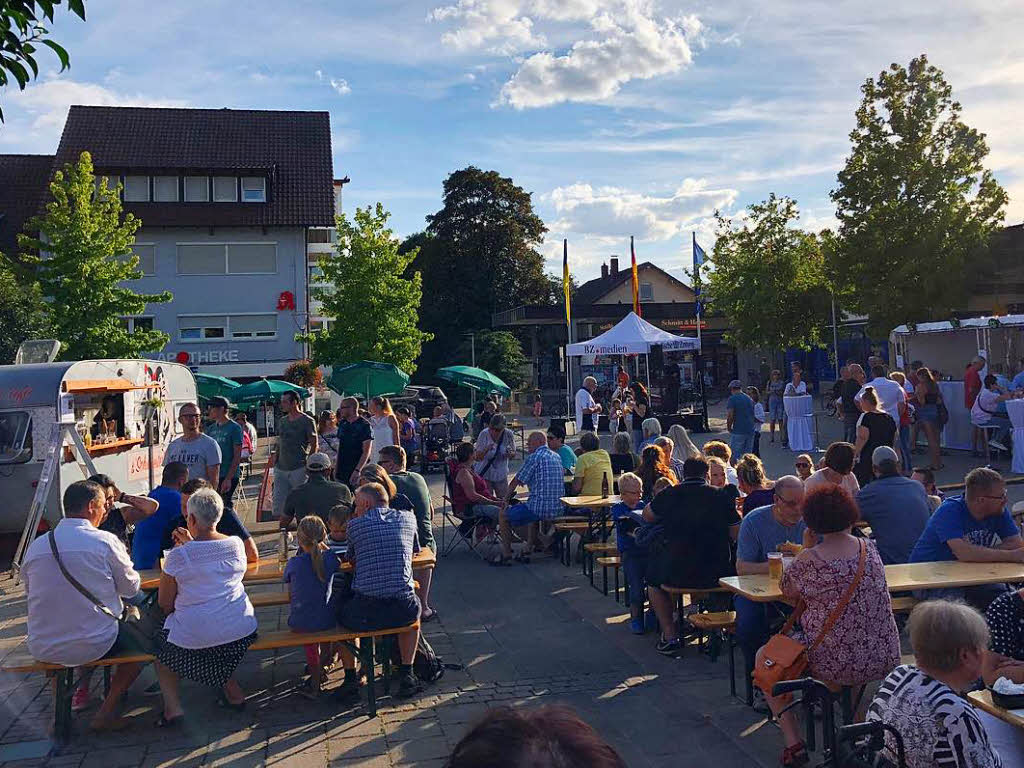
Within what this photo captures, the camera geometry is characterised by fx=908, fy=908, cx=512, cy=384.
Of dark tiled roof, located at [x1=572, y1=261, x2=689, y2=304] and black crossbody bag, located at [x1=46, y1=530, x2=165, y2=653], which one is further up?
dark tiled roof, located at [x1=572, y1=261, x2=689, y2=304]

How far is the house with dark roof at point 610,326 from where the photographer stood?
41.8 m

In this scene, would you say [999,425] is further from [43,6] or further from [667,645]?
[43,6]

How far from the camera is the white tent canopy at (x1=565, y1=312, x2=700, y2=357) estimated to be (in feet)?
70.7

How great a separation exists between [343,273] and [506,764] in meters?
33.6

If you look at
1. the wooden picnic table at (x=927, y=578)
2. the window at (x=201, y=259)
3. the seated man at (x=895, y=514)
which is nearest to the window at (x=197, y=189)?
the window at (x=201, y=259)

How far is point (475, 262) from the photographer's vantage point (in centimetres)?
5194

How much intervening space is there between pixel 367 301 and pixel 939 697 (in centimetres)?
3130

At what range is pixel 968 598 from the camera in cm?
552

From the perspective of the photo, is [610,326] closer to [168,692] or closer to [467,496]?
[467,496]

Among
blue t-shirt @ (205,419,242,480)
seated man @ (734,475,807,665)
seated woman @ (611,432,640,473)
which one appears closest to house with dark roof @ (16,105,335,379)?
blue t-shirt @ (205,419,242,480)

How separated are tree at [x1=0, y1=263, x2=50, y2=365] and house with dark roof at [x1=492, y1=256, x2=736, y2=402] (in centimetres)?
1809

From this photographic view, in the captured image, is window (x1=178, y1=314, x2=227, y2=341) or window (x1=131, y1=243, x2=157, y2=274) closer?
window (x1=131, y1=243, x2=157, y2=274)

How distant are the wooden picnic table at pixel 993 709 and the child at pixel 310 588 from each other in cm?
389

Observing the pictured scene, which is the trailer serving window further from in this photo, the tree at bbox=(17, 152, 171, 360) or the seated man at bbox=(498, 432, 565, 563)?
the tree at bbox=(17, 152, 171, 360)
